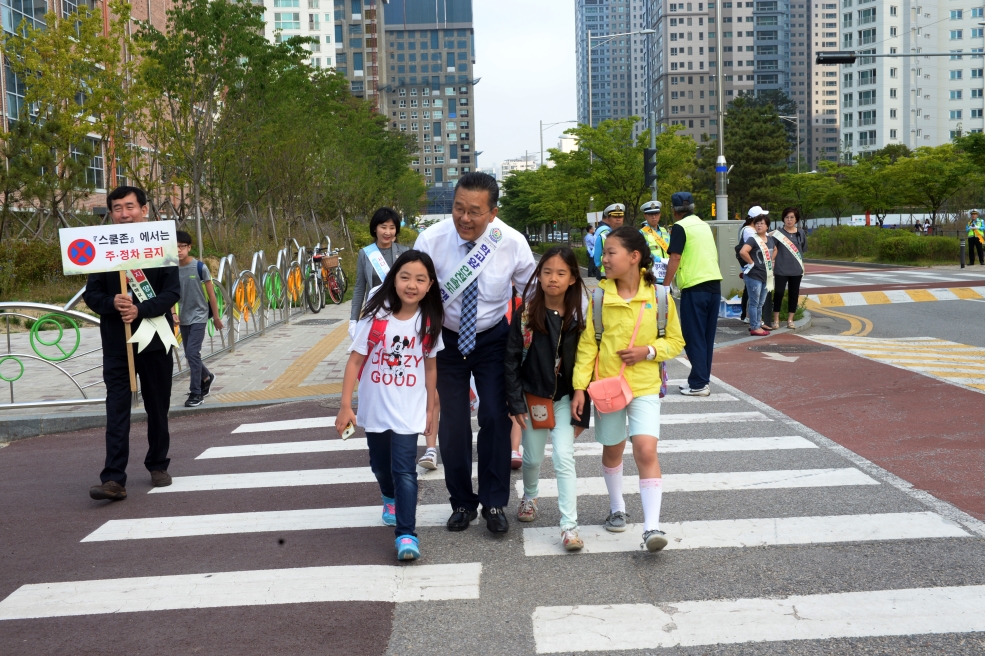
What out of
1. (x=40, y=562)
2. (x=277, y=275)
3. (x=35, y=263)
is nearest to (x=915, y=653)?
(x=40, y=562)

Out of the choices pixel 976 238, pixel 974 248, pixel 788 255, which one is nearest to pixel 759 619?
pixel 788 255

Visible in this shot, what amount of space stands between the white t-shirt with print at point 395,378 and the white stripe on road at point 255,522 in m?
0.96

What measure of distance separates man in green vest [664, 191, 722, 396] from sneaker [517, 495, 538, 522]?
409 cm

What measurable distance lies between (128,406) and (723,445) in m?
4.20

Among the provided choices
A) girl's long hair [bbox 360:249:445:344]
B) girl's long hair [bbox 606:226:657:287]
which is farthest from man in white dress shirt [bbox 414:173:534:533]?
girl's long hair [bbox 606:226:657:287]

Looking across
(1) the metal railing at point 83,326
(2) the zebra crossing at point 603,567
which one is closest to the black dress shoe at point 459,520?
(2) the zebra crossing at point 603,567

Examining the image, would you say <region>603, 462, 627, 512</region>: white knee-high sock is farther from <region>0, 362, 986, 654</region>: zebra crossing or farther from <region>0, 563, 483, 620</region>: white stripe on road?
<region>0, 563, 483, 620</region>: white stripe on road

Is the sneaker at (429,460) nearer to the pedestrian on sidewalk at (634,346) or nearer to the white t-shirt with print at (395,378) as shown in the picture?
the white t-shirt with print at (395,378)

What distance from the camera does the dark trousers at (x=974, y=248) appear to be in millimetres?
30109

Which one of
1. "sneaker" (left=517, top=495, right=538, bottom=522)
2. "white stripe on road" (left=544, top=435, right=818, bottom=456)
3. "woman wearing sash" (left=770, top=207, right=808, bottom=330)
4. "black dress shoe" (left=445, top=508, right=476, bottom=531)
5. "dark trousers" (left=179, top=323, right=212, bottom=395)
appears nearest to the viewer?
"black dress shoe" (left=445, top=508, right=476, bottom=531)

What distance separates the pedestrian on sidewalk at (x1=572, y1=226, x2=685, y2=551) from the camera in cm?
500

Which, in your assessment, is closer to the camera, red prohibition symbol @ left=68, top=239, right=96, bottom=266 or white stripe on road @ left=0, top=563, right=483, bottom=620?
white stripe on road @ left=0, top=563, right=483, bottom=620

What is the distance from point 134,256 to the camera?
6645 mm

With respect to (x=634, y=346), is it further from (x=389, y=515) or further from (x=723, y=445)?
(x=723, y=445)
